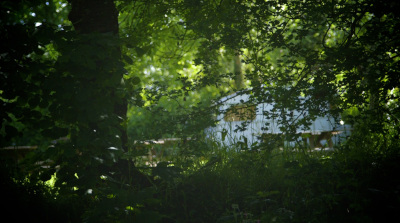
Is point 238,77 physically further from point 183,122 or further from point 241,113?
point 183,122

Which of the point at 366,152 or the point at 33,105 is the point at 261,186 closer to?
the point at 366,152

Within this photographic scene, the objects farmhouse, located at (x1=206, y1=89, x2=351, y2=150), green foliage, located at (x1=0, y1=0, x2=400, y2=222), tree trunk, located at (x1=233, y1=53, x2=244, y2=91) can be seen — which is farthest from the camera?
tree trunk, located at (x1=233, y1=53, x2=244, y2=91)

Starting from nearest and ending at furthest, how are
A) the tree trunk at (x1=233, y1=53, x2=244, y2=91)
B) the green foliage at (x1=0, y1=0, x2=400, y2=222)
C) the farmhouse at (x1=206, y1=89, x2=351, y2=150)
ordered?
the green foliage at (x1=0, y1=0, x2=400, y2=222) → the farmhouse at (x1=206, y1=89, x2=351, y2=150) → the tree trunk at (x1=233, y1=53, x2=244, y2=91)

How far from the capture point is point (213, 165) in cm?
439

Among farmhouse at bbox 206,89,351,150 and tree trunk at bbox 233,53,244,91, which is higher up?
tree trunk at bbox 233,53,244,91

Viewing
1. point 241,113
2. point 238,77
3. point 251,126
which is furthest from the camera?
point 238,77

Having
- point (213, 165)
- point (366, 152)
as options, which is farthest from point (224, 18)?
point (366, 152)

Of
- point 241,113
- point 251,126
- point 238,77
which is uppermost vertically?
point 238,77

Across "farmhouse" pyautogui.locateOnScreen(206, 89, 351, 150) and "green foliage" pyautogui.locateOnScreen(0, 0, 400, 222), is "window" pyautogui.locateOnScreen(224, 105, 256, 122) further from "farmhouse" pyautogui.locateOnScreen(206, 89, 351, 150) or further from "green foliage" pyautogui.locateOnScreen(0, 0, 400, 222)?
"green foliage" pyautogui.locateOnScreen(0, 0, 400, 222)

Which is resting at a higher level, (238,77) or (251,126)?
(238,77)

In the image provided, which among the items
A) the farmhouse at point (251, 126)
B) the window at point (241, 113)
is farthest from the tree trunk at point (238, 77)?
the window at point (241, 113)

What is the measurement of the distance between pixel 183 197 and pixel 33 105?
6.35 feet

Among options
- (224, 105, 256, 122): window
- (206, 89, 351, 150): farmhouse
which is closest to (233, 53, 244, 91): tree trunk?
(206, 89, 351, 150): farmhouse

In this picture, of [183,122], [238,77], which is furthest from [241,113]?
[238,77]
